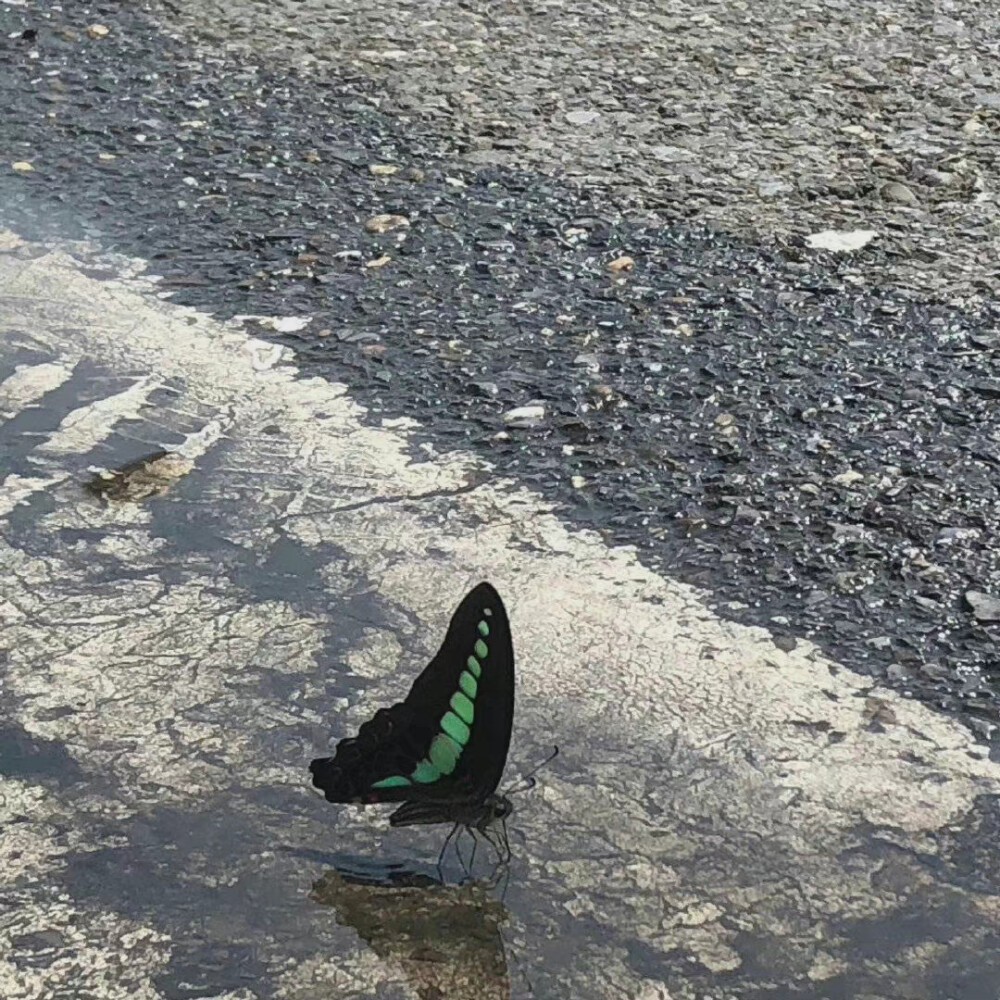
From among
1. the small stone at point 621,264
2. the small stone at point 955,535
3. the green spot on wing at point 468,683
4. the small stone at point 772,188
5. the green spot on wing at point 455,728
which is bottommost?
the small stone at point 955,535

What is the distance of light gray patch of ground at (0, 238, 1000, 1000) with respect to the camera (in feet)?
6.39

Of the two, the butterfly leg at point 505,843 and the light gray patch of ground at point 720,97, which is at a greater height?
the light gray patch of ground at point 720,97

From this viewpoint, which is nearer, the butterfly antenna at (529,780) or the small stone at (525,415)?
the butterfly antenna at (529,780)

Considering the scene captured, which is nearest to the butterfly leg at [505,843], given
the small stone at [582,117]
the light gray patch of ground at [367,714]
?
the light gray patch of ground at [367,714]

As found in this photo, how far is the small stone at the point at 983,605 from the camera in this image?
2.52m

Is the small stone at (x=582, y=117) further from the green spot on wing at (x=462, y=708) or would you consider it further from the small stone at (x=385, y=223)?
the green spot on wing at (x=462, y=708)

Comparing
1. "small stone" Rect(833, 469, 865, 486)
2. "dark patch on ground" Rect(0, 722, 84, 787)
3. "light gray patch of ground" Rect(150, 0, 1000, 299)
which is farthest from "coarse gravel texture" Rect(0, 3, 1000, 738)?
"dark patch on ground" Rect(0, 722, 84, 787)

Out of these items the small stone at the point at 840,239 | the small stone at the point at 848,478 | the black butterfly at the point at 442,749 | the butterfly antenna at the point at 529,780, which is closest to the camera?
the black butterfly at the point at 442,749

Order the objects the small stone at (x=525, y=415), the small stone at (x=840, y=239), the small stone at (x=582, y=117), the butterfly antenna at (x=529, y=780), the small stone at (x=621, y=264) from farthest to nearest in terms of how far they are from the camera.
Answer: the small stone at (x=582, y=117) → the small stone at (x=840, y=239) → the small stone at (x=621, y=264) → the small stone at (x=525, y=415) → the butterfly antenna at (x=529, y=780)

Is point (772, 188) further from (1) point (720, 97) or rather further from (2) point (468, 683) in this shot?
(2) point (468, 683)

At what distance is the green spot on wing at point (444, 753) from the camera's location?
1.99m

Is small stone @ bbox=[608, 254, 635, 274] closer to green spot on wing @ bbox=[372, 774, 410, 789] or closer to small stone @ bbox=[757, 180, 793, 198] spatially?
small stone @ bbox=[757, 180, 793, 198]

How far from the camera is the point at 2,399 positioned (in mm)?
3135

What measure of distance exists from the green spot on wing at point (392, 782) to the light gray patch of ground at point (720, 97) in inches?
80.5
